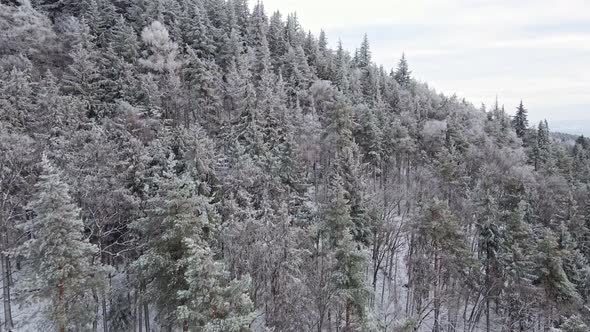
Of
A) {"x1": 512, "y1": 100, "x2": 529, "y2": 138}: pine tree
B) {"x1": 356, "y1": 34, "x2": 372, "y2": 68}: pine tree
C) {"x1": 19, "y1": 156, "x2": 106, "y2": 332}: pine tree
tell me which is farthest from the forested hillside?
{"x1": 356, "y1": 34, "x2": 372, "y2": 68}: pine tree

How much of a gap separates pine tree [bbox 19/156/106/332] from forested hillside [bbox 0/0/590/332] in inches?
3.9

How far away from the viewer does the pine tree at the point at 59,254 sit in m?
17.8

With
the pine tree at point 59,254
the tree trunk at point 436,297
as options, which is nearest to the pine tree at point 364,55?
the tree trunk at point 436,297

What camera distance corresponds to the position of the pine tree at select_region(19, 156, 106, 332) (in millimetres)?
17750

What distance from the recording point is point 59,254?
17984 mm

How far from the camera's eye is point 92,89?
44.3 meters

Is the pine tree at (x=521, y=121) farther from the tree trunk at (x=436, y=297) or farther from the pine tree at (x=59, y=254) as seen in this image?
the pine tree at (x=59, y=254)

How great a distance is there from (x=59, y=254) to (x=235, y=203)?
41.3ft

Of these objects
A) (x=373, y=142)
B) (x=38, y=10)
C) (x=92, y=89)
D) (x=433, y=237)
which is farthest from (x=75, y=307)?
(x=38, y=10)

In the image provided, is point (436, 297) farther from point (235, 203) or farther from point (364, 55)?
point (364, 55)

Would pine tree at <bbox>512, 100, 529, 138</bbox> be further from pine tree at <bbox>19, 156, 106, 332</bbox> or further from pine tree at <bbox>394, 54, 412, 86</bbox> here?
pine tree at <bbox>19, 156, 106, 332</bbox>

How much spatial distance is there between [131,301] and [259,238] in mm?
10103

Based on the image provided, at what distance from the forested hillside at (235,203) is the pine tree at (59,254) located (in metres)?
0.10

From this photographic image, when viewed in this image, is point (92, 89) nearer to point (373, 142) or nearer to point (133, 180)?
point (133, 180)
